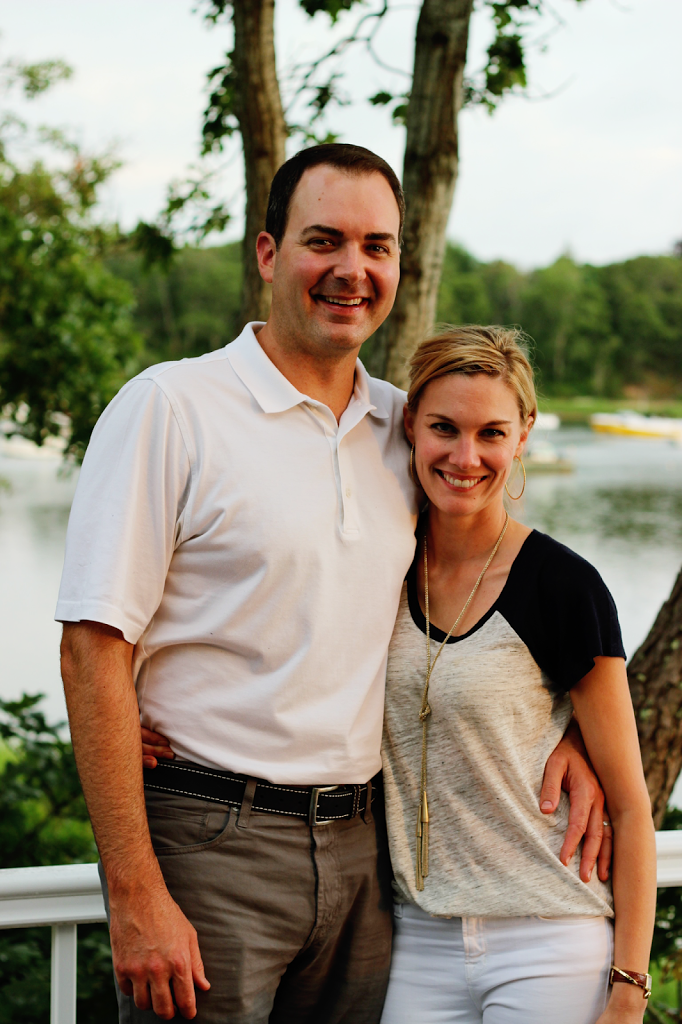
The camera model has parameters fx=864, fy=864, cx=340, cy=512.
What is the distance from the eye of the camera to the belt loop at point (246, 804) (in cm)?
131

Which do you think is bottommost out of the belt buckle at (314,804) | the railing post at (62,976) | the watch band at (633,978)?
the railing post at (62,976)

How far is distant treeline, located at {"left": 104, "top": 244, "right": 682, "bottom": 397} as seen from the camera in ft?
46.6

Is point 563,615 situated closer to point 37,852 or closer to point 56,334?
point 37,852

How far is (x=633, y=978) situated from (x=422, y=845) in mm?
367

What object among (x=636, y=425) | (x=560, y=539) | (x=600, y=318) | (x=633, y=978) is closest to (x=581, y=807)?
(x=633, y=978)

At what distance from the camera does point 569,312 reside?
594 inches

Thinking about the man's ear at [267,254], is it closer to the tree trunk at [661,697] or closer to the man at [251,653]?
the man at [251,653]

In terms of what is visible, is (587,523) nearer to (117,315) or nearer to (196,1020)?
(117,315)

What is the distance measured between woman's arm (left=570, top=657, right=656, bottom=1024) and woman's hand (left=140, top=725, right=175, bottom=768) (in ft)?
2.15

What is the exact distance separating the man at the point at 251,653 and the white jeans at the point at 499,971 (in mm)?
48

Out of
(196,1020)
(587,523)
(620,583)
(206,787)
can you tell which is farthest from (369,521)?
(587,523)

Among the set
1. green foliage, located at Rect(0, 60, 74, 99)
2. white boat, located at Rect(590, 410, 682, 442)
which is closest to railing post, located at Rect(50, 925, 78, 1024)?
green foliage, located at Rect(0, 60, 74, 99)

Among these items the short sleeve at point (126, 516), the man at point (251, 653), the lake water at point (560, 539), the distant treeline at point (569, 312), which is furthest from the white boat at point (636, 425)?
the short sleeve at point (126, 516)

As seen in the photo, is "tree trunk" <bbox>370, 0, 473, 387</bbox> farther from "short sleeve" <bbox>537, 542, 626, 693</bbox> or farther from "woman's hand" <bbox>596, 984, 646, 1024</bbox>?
"woman's hand" <bbox>596, 984, 646, 1024</bbox>
